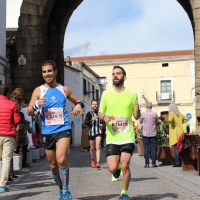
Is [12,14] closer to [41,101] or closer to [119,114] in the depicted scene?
[119,114]

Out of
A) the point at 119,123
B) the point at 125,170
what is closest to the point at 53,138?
the point at 119,123

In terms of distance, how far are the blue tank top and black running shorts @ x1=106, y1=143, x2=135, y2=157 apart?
0.55 metres

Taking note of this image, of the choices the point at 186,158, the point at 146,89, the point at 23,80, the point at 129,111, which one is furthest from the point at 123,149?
the point at 146,89

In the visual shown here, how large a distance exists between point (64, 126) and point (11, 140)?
5.69ft

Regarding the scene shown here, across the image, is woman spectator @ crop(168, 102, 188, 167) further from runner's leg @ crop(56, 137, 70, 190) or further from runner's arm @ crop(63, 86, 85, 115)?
runner's leg @ crop(56, 137, 70, 190)

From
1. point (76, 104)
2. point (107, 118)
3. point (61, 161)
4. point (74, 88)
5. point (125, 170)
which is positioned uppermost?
point (74, 88)

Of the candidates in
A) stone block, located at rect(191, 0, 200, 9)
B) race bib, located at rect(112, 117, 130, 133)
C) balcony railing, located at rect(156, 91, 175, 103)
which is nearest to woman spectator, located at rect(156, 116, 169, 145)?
stone block, located at rect(191, 0, 200, 9)

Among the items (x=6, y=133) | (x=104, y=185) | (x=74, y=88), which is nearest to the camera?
(x=6, y=133)

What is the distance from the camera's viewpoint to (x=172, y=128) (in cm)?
1251

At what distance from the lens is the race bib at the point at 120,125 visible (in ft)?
21.4

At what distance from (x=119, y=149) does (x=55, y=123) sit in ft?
2.66

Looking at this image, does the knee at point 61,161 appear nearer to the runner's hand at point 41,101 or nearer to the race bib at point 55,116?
the race bib at point 55,116

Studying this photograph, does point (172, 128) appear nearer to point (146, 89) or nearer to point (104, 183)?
point (104, 183)

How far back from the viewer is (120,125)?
6527 millimetres
